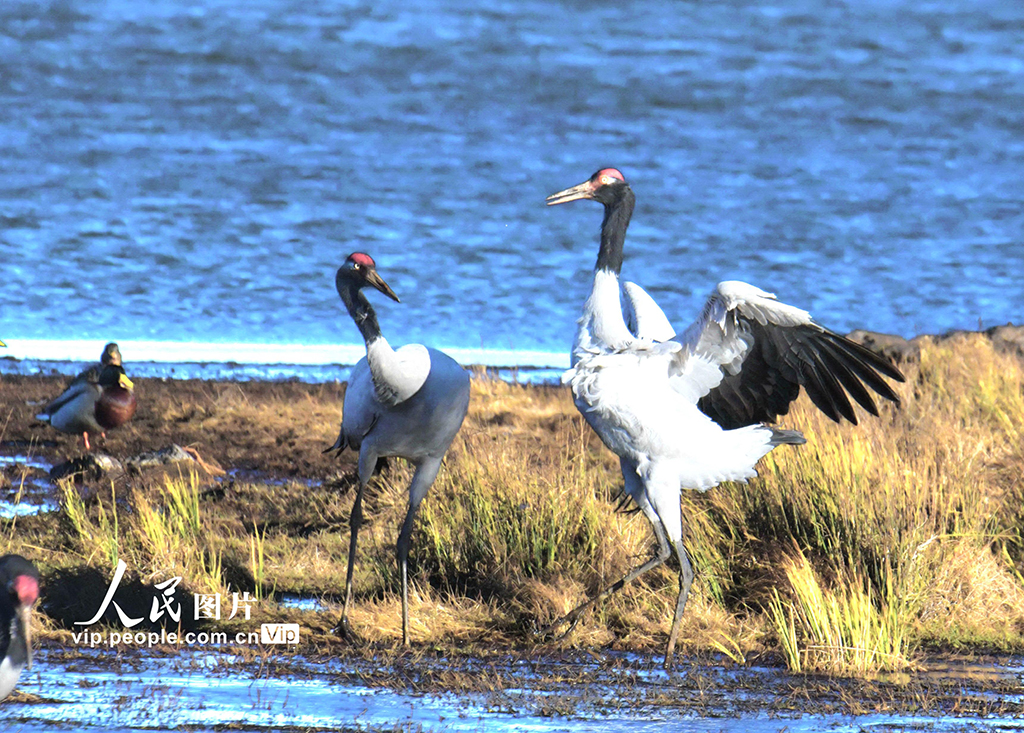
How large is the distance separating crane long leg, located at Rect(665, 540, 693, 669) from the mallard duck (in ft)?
18.9

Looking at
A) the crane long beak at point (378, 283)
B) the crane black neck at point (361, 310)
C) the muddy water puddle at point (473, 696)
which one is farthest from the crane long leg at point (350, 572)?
the crane long beak at point (378, 283)

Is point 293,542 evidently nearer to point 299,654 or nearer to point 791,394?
point 299,654

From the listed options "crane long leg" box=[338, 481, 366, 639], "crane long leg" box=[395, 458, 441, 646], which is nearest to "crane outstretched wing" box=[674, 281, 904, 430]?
"crane long leg" box=[395, 458, 441, 646]

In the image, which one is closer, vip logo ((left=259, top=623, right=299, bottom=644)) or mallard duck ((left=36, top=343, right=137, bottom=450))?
vip logo ((left=259, top=623, right=299, bottom=644))

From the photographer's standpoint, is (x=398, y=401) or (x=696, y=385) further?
(x=398, y=401)

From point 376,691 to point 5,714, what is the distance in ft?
4.64

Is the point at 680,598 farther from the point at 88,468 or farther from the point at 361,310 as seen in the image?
the point at 88,468

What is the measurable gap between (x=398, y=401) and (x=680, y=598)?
5.77 feet

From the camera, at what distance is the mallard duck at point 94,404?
36.0 feet

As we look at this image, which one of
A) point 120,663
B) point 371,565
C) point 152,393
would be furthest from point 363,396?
point 152,393

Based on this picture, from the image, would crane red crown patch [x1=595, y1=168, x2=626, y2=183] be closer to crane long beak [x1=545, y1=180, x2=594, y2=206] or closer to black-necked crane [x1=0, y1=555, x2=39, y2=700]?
crane long beak [x1=545, y1=180, x2=594, y2=206]

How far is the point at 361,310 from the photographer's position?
7301 mm

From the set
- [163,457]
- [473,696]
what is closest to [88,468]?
[163,457]

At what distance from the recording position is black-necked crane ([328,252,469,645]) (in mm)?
7129
